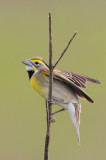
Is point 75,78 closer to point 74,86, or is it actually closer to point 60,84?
point 60,84

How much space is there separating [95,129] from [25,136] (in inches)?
39.3

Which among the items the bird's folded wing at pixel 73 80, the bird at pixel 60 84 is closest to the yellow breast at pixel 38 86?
the bird at pixel 60 84

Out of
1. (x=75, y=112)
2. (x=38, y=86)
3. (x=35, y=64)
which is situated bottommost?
(x=75, y=112)

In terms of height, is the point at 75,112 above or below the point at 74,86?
below

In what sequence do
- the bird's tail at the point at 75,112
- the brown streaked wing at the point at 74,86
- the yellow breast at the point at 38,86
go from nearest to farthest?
the brown streaked wing at the point at 74,86, the bird's tail at the point at 75,112, the yellow breast at the point at 38,86

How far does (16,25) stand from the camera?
9.88m

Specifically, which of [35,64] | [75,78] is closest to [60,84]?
[75,78]

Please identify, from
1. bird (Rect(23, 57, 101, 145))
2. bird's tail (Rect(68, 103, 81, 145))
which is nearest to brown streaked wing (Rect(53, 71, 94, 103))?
bird (Rect(23, 57, 101, 145))

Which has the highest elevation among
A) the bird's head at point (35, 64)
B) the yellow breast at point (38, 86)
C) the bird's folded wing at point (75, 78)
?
the bird's head at point (35, 64)

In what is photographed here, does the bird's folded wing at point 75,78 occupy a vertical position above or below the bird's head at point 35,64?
below

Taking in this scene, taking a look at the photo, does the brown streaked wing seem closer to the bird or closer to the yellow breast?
the bird

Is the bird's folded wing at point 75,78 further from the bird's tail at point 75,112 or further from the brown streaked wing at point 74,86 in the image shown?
the bird's tail at point 75,112

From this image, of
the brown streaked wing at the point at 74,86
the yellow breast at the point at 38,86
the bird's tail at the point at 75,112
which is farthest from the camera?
the yellow breast at the point at 38,86

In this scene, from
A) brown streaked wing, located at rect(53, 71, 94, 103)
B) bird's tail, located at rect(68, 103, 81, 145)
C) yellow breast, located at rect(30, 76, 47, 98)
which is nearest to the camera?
brown streaked wing, located at rect(53, 71, 94, 103)
